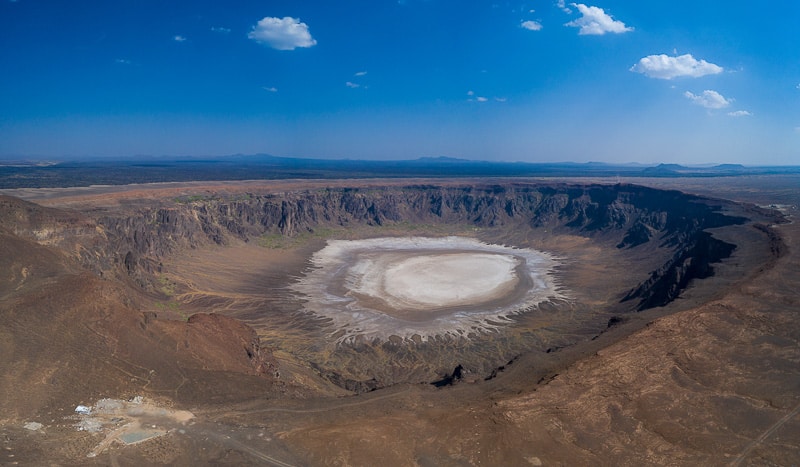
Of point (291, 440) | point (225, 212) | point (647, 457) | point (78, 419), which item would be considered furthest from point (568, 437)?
point (225, 212)

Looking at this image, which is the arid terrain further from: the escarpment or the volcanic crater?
the escarpment

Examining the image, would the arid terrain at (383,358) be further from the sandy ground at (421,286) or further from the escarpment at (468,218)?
the escarpment at (468,218)

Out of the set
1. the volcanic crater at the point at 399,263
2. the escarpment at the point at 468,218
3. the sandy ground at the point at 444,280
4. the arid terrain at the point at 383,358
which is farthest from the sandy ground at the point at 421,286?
the escarpment at the point at 468,218

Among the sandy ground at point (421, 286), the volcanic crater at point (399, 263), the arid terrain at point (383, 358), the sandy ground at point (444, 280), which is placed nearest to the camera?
the arid terrain at point (383, 358)

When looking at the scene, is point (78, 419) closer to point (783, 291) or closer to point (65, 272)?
point (65, 272)

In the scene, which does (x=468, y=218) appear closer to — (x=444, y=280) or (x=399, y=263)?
(x=399, y=263)

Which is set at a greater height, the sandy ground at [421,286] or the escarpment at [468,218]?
the escarpment at [468,218]
